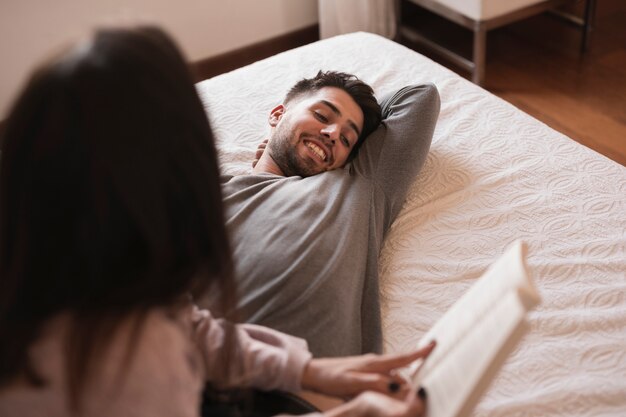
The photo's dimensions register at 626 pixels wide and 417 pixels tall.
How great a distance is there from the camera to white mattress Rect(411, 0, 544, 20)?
8.03ft

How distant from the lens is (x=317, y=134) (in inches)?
65.0

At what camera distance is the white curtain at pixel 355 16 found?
2.87 meters

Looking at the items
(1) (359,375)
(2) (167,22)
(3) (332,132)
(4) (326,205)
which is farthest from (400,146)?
(2) (167,22)

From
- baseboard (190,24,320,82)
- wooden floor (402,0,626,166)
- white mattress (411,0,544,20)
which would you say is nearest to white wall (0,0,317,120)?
baseboard (190,24,320,82)

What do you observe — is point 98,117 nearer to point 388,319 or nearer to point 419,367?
point 419,367

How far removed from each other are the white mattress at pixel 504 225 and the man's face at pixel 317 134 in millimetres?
130

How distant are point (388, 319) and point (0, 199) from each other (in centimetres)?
83

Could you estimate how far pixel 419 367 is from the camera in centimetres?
100

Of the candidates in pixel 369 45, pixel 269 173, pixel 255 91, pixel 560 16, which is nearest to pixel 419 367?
pixel 269 173

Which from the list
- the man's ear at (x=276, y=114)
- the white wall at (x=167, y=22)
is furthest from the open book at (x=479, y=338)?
the white wall at (x=167, y=22)

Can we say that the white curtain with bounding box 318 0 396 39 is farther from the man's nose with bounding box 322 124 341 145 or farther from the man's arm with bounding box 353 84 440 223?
the man's nose with bounding box 322 124 341 145

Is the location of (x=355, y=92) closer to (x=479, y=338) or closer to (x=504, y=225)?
(x=504, y=225)

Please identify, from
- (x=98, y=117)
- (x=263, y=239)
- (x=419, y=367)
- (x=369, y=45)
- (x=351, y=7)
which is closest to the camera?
(x=98, y=117)

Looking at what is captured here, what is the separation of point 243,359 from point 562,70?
226 cm
